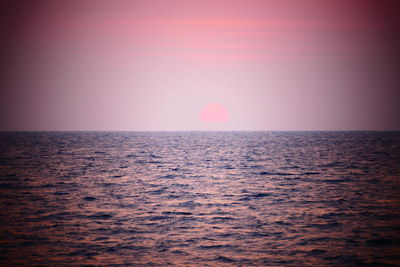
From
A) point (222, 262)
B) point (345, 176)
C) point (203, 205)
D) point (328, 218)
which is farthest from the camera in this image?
point (345, 176)

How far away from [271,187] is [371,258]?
16754 mm

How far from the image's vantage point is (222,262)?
14.2 meters

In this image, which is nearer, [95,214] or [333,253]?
[333,253]

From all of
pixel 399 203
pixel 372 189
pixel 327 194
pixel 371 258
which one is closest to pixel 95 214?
pixel 371 258

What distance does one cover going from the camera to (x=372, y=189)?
29781mm

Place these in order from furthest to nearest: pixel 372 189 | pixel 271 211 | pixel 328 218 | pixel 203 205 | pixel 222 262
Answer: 1. pixel 372 189
2. pixel 203 205
3. pixel 271 211
4. pixel 328 218
5. pixel 222 262

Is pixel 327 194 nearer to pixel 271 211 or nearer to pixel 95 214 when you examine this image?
pixel 271 211

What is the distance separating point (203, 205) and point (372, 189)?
1511 centimetres

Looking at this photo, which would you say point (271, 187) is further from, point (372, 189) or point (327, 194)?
point (372, 189)

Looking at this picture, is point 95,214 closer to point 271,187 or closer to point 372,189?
point 271,187

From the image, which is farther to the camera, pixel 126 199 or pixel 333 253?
pixel 126 199

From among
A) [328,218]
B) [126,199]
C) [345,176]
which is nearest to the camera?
[328,218]

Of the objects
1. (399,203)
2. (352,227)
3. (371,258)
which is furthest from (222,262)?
(399,203)

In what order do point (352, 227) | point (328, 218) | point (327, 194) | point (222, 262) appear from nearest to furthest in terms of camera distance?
point (222, 262)
point (352, 227)
point (328, 218)
point (327, 194)
